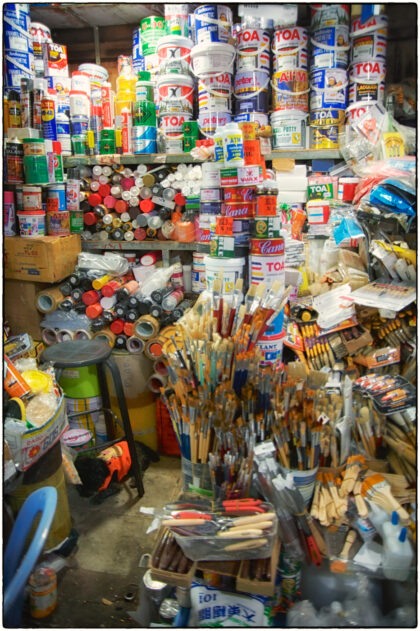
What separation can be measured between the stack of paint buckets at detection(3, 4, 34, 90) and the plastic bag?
1.28 metres

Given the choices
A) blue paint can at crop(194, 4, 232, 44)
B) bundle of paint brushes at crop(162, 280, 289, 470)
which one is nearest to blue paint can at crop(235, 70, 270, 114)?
blue paint can at crop(194, 4, 232, 44)

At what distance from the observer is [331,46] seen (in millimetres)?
3207

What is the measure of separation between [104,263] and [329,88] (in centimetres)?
208

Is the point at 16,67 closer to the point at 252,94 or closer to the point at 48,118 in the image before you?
the point at 48,118

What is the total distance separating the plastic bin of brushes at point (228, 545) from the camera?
1.30m

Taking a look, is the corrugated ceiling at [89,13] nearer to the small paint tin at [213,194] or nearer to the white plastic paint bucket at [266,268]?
the small paint tin at [213,194]

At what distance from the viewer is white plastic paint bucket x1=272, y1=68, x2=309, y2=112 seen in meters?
3.28

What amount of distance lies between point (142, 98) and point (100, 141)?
472mm

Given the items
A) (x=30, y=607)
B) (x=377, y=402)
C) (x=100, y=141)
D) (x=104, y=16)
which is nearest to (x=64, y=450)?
(x=30, y=607)

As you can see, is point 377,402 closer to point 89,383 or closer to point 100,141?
A: point 89,383

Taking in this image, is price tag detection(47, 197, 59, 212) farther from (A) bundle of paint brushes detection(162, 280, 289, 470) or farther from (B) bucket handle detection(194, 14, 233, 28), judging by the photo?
(A) bundle of paint brushes detection(162, 280, 289, 470)

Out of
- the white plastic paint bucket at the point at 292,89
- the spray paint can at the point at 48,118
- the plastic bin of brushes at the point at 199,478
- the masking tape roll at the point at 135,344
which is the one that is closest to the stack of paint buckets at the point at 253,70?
the white plastic paint bucket at the point at 292,89

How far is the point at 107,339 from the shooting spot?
316 centimetres

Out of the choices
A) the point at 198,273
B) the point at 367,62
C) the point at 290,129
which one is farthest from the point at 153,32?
the point at 198,273
